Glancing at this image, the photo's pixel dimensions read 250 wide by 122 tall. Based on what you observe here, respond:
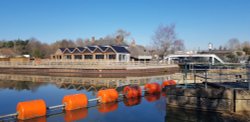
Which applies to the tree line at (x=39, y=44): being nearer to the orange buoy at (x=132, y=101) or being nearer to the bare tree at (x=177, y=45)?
the bare tree at (x=177, y=45)

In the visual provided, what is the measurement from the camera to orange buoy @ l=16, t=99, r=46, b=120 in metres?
11.5

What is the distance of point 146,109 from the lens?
47.6 feet

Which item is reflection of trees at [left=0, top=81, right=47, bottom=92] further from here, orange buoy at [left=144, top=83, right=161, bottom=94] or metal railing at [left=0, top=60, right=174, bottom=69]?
metal railing at [left=0, top=60, right=174, bottom=69]

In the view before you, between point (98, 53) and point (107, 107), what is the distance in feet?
141

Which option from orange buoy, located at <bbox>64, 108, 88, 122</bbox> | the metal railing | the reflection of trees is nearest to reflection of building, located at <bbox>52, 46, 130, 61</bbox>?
the metal railing

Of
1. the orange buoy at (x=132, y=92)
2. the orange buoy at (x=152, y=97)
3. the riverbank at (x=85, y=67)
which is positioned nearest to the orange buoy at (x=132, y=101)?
the orange buoy at (x=132, y=92)

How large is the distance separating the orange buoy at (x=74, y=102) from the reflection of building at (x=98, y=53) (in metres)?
41.0

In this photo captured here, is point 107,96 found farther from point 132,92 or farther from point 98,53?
point 98,53

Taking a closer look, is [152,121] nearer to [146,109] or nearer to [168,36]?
[146,109]

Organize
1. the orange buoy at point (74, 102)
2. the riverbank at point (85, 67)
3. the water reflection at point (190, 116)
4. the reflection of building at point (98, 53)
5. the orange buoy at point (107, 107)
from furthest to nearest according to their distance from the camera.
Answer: the reflection of building at point (98, 53) < the riverbank at point (85, 67) < the orange buoy at point (107, 107) < the orange buoy at point (74, 102) < the water reflection at point (190, 116)

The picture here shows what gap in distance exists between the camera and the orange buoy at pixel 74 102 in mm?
13648

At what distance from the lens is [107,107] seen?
14805 mm

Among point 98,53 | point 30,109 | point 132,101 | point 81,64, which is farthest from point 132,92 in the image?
point 98,53

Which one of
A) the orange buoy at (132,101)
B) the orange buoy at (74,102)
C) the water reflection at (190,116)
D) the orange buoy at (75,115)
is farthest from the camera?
the orange buoy at (132,101)
